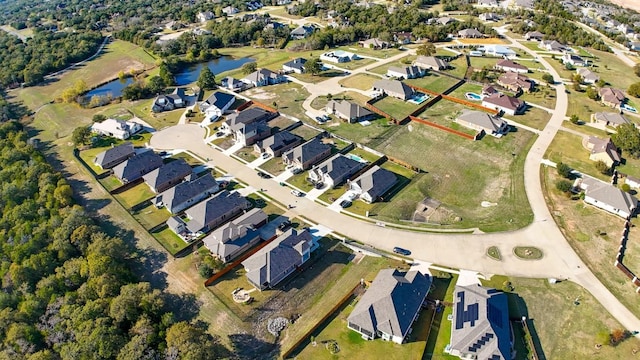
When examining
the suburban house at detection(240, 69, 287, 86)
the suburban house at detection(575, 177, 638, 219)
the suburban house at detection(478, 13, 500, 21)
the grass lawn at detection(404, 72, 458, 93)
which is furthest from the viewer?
the suburban house at detection(478, 13, 500, 21)

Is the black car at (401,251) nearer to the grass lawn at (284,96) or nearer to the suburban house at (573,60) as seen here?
the grass lawn at (284,96)

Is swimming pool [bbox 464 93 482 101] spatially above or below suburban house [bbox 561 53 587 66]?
below

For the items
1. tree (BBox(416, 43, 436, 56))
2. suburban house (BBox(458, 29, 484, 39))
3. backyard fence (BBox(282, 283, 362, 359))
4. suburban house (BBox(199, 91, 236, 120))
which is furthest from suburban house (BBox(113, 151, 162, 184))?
suburban house (BBox(458, 29, 484, 39))

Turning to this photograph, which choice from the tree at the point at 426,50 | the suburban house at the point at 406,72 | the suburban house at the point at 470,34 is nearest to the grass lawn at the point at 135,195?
the suburban house at the point at 406,72

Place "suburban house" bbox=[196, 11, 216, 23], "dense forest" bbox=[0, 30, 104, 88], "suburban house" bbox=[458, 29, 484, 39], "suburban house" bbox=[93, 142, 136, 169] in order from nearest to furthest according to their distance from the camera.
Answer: "suburban house" bbox=[93, 142, 136, 169], "dense forest" bbox=[0, 30, 104, 88], "suburban house" bbox=[458, 29, 484, 39], "suburban house" bbox=[196, 11, 216, 23]

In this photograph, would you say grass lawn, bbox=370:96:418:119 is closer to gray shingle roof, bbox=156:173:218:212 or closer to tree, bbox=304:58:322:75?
tree, bbox=304:58:322:75

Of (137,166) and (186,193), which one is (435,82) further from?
(137,166)

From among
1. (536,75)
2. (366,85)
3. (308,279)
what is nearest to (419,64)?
(366,85)
